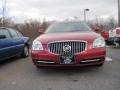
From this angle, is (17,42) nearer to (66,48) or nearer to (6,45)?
(6,45)

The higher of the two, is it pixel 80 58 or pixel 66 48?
pixel 66 48

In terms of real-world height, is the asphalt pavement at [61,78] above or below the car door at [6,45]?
below

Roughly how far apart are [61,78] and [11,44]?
3.39m

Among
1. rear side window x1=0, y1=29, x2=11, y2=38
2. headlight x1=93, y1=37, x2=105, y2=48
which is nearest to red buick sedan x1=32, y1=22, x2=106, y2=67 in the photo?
headlight x1=93, y1=37, x2=105, y2=48

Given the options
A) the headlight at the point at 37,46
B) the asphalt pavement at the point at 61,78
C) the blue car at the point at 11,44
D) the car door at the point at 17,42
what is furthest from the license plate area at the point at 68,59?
the car door at the point at 17,42

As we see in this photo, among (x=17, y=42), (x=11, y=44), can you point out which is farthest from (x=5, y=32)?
(x=17, y=42)

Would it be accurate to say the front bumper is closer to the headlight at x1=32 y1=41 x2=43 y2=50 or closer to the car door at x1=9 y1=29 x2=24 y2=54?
the headlight at x1=32 y1=41 x2=43 y2=50

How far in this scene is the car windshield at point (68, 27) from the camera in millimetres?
8031

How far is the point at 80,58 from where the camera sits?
6.32m

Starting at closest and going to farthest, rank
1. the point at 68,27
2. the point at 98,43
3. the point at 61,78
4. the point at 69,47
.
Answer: the point at 61,78, the point at 69,47, the point at 98,43, the point at 68,27

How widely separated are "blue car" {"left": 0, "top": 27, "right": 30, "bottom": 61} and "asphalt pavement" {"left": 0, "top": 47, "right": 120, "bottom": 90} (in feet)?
2.68

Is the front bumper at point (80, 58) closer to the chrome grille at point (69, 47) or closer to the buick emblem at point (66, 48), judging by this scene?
the chrome grille at point (69, 47)

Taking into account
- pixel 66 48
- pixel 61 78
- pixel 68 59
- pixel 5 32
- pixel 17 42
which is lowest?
pixel 61 78

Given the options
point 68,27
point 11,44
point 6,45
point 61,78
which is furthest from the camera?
point 11,44
